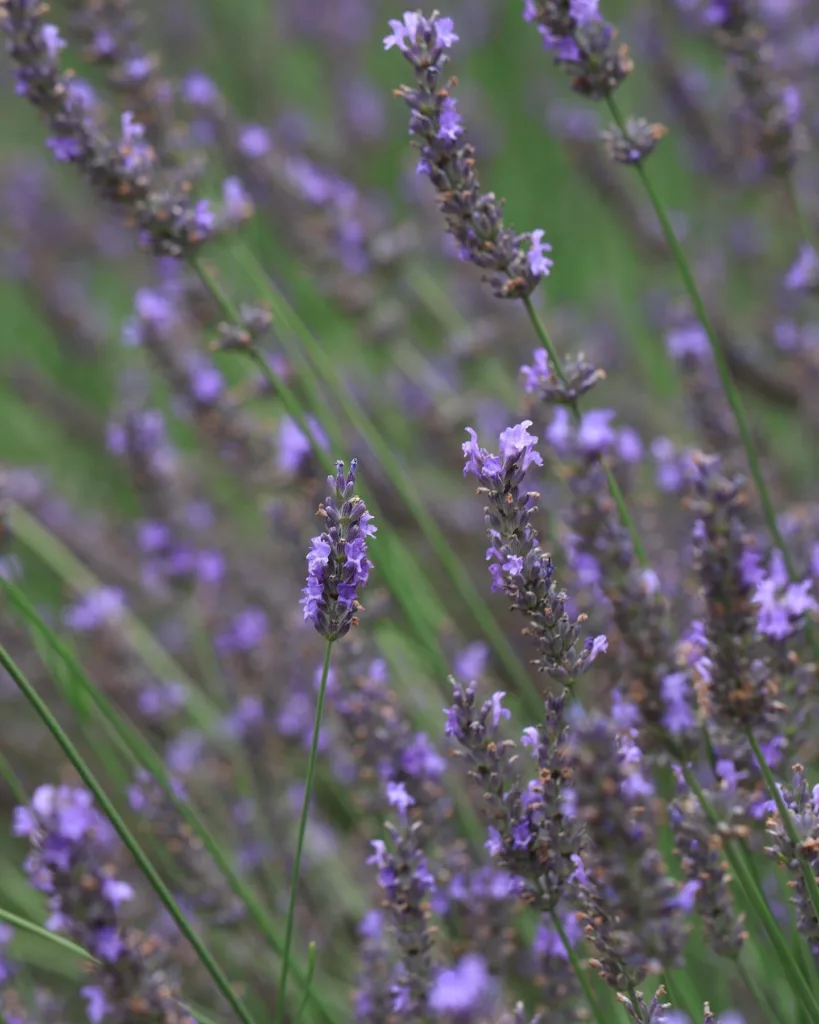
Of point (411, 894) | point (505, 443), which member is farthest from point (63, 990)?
point (505, 443)

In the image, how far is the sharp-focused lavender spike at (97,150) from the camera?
77.1 inches

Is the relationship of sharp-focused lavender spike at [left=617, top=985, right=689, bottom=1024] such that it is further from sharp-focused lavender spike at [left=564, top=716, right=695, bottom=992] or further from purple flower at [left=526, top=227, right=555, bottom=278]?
purple flower at [left=526, top=227, right=555, bottom=278]

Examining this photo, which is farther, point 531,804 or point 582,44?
point 582,44

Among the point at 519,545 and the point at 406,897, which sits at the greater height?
the point at 519,545

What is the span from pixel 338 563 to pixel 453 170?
620 mm

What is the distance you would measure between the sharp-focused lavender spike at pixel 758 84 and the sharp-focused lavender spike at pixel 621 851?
55.1 inches

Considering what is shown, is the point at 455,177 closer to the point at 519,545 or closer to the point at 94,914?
the point at 519,545

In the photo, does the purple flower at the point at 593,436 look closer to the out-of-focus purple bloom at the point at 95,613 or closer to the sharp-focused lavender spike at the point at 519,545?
the sharp-focused lavender spike at the point at 519,545

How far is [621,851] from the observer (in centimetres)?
165

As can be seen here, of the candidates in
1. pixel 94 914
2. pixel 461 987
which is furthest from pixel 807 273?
pixel 94 914

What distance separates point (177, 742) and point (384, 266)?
4.58 ft

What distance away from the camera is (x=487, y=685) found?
2.54 metres

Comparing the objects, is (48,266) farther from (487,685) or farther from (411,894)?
(411,894)

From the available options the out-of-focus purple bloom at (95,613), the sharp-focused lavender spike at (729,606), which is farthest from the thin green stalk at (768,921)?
the out-of-focus purple bloom at (95,613)
